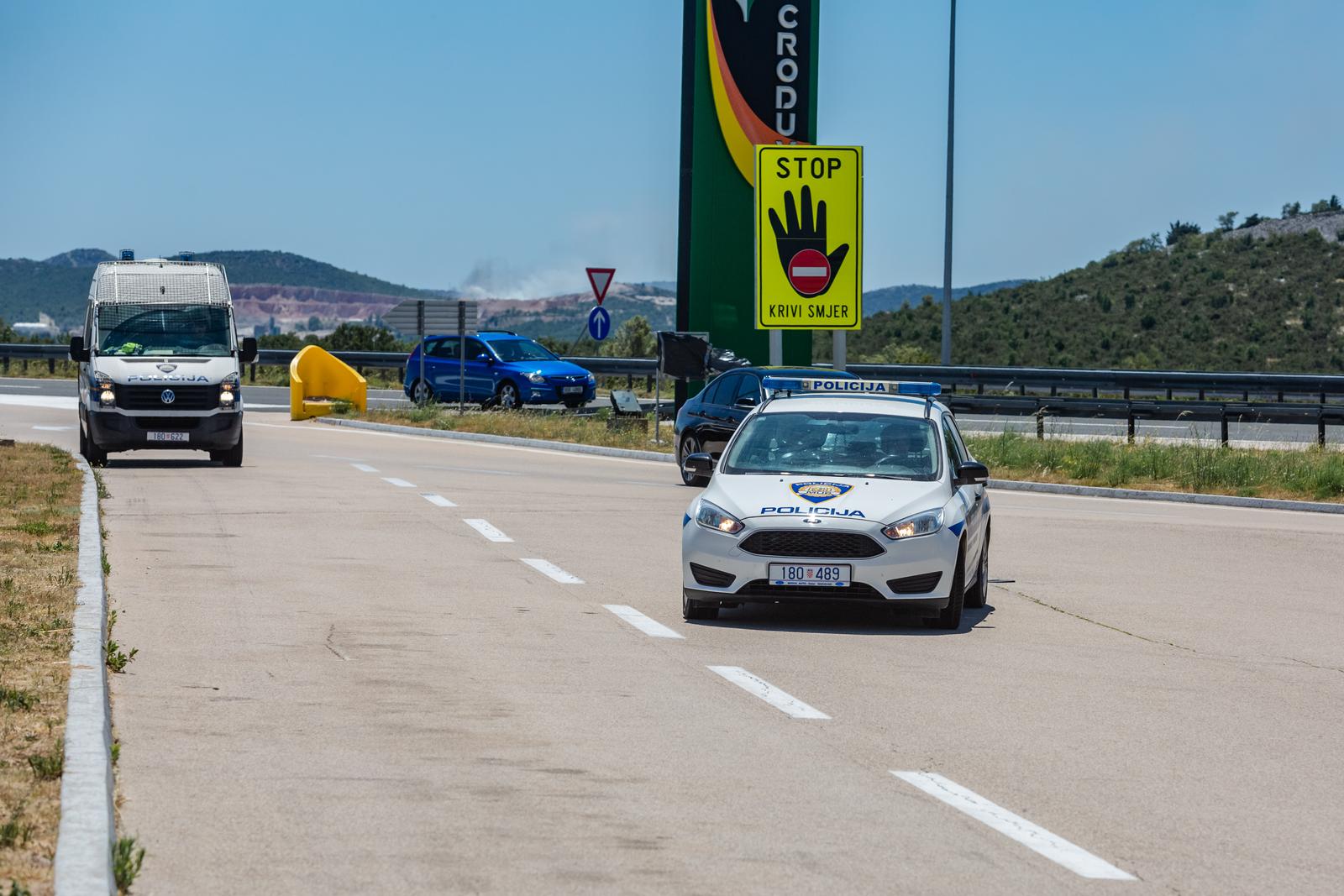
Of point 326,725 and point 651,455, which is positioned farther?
point 651,455

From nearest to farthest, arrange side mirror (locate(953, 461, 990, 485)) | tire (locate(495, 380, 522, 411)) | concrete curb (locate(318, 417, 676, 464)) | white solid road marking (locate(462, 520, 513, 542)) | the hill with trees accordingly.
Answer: side mirror (locate(953, 461, 990, 485)) < white solid road marking (locate(462, 520, 513, 542)) < concrete curb (locate(318, 417, 676, 464)) < tire (locate(495, 380, 522, 411)) < the hill with trees

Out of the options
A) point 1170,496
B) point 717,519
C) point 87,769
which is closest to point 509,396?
point 1170,496

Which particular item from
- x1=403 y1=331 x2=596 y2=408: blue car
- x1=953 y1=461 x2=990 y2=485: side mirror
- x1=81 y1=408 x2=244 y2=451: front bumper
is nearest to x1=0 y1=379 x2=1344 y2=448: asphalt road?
x1=403 y1=331 x2=596 y2=408: blue car

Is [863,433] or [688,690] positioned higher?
[863,433]

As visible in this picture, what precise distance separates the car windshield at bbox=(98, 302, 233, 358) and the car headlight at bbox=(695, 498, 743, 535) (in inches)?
598

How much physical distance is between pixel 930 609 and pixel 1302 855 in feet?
18.6

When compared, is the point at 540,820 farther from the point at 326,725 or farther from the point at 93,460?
the point at 93,460

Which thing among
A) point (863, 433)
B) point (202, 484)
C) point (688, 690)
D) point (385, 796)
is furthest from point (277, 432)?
point (385, 796)

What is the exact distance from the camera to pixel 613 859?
20.0ft

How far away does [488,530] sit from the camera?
17906 mm

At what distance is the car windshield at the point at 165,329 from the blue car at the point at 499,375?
15.2 meters

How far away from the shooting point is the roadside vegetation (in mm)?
26156

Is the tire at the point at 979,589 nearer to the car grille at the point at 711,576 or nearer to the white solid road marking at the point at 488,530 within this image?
the car grille at the point at 711,576

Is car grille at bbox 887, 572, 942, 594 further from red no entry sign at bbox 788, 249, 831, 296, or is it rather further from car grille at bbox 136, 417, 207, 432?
red no entry sign at bbox 788, 249, 831, 296
